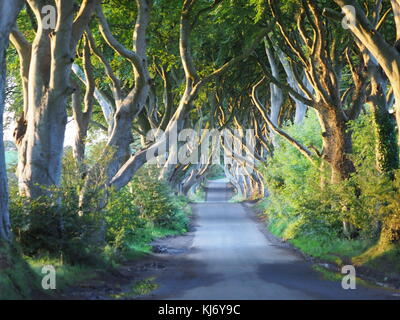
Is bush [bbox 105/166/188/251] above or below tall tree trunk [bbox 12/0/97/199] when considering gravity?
below

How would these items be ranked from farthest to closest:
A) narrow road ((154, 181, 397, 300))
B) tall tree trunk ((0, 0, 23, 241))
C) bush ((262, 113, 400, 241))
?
bush ((262, 113, 400, 241))
narrow road ((154, 181, 397, 300))
tall tree trunk ((0, 0, 23, 241))

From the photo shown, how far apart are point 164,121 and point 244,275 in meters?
16.2

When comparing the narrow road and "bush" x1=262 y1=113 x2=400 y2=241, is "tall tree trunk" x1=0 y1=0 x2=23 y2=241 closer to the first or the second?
the narrow road

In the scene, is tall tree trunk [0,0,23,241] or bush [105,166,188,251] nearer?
tall tree trunk [0,0,23,241]

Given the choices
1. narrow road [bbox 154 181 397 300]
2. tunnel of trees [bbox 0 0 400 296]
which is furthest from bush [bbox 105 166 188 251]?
narrow road [bbox 154 181 397 300]

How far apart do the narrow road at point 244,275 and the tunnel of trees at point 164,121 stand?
168cm

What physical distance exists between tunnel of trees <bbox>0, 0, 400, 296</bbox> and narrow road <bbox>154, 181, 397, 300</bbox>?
1679 mm

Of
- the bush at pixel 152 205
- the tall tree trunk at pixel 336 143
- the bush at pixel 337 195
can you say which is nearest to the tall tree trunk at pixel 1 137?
the bush at pixel 337 195

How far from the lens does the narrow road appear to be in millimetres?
12266

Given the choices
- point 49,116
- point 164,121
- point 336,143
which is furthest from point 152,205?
point 49,116

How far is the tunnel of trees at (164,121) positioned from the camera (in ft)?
48.1

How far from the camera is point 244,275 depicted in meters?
15.5
